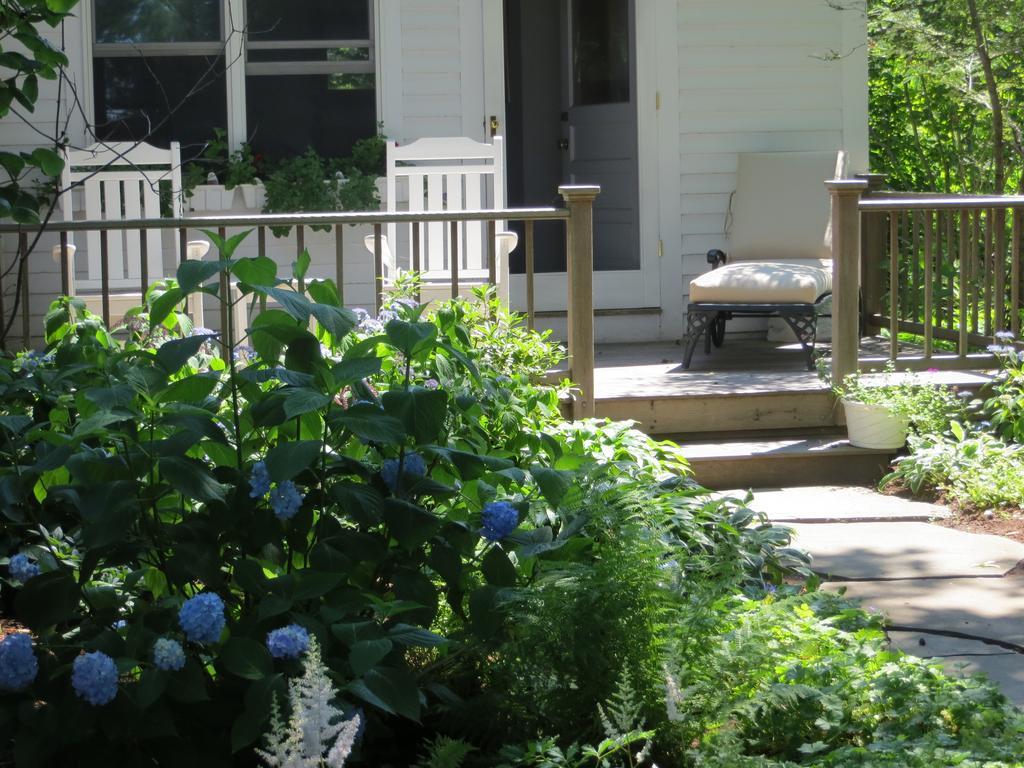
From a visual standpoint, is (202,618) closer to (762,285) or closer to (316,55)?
(762,285)

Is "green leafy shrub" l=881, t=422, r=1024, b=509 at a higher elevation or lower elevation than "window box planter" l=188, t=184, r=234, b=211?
lower

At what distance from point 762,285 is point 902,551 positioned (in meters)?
2.49

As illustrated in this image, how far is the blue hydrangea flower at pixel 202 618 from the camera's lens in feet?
6.25

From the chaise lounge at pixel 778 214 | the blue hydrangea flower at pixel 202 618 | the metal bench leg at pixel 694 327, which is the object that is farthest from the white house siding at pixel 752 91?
the blue hydrangea flower at pixel 202 618

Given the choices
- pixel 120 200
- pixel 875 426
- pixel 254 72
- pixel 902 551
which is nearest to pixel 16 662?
pixel 902 551

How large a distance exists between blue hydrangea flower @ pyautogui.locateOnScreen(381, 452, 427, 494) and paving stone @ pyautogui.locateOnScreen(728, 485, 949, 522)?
9.03 feet

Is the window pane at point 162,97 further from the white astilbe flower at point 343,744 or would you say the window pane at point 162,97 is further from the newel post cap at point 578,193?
the white astilbe flower at point 343,744

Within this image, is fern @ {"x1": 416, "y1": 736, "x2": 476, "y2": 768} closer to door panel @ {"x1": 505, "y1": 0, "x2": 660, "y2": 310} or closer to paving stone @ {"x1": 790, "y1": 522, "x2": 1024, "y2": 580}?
paving stone @ {"x1": 790, "y1": 522, "x2": 1024, "y2": 580}

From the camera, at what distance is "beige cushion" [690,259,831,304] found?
6645 mm

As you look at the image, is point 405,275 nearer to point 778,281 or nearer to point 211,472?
point 211,472

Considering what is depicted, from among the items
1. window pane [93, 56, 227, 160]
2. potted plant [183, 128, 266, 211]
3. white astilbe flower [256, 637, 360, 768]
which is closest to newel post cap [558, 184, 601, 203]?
potted plant [183, 128, 266, 211]

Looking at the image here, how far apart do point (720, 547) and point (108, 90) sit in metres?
5.49

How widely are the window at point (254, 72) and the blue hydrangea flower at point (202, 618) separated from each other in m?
5.86

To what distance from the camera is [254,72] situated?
7527 millimetres
